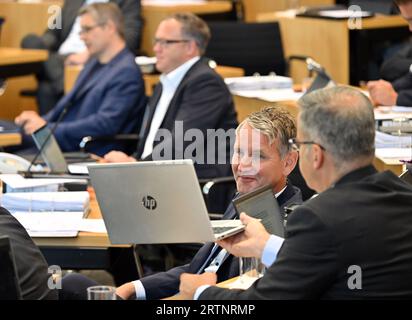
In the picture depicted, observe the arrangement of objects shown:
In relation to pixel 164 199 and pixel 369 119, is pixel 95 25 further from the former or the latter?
pixel 369 119

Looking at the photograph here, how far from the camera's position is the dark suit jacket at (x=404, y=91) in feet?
18.3

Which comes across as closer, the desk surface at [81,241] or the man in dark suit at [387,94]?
the desk surface at [81,241]

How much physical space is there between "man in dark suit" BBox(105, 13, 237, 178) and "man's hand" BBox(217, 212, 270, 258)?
232 centimetres

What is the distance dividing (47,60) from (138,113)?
6.98 feet

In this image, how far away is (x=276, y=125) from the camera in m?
3.65

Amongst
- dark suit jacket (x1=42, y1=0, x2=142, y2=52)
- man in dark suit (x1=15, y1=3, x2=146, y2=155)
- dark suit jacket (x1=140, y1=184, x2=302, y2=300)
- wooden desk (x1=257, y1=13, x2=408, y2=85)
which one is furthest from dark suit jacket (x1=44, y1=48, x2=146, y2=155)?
dark suit jacket (x1=140, y1=184, x2=302, y2=300)

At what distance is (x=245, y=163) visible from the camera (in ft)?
12.0

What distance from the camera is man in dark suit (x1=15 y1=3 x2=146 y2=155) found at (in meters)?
6.54

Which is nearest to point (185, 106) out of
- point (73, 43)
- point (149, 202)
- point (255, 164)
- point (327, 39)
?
point (255, 164)

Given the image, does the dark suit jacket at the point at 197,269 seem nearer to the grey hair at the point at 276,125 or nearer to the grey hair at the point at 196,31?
the grey hair at the point at 276,125

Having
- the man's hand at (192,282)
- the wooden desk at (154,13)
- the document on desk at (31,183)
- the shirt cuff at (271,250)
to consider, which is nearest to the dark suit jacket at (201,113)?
the document on desk at (31,183)

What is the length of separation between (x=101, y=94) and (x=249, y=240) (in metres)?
3.80
